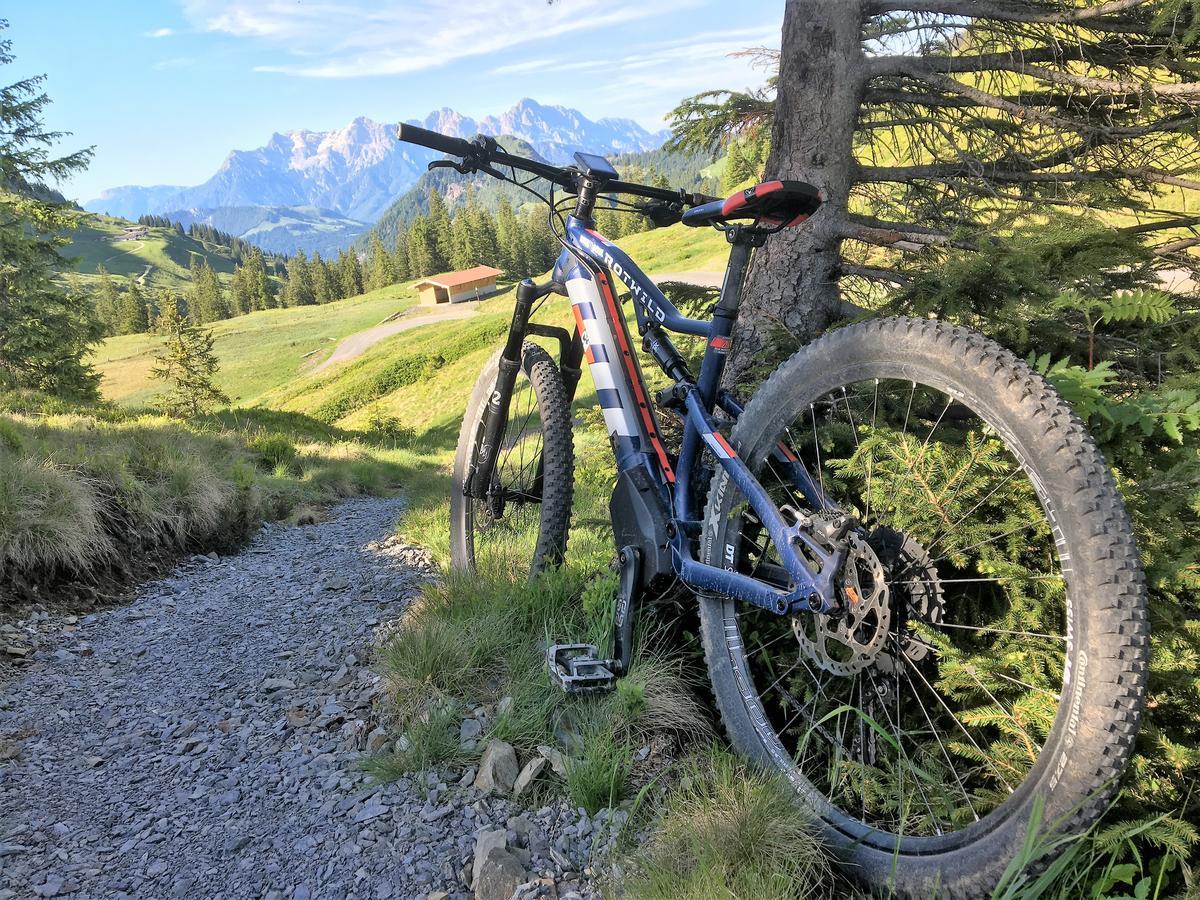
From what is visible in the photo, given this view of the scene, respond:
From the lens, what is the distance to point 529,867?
2258 millimetres

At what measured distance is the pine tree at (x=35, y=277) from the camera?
71.0 feet

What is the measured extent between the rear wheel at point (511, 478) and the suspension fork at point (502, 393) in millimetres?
41

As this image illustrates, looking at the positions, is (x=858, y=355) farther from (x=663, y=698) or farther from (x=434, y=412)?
(x=434, y=412)

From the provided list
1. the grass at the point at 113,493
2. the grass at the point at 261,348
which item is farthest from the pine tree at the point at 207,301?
the grass at the point at 113,493

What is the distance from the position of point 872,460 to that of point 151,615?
510cm

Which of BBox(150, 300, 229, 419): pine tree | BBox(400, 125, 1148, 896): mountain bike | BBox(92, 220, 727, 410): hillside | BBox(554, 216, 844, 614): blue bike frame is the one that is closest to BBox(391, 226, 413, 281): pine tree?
BBox(92, 220, 727, 410): hillside

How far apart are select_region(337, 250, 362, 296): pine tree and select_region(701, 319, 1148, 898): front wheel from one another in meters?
124

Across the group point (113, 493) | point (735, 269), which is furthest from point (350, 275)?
point (735, 269)

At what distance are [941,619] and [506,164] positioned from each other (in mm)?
2760

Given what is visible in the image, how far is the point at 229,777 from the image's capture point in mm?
3014

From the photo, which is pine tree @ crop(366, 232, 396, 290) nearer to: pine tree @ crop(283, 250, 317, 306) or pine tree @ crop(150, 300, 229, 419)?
pine tree @ crop(283, 250, 317, 306)

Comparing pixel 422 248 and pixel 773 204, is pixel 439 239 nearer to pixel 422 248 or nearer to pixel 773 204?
pixel 422 248

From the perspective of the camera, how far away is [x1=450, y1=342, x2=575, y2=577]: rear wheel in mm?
3921

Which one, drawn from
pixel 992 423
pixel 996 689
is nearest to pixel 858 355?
pixel 992 423
